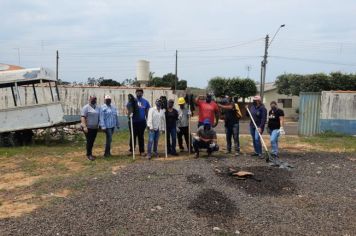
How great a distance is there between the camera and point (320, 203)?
7.41 metres

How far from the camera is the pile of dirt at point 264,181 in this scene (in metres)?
8.15

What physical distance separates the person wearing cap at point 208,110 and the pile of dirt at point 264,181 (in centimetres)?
226

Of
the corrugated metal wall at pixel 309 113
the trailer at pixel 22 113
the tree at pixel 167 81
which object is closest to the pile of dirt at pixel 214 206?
the trailer at pixel 22 113

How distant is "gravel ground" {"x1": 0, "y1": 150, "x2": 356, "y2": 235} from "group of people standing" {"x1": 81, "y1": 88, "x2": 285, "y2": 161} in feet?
5.15

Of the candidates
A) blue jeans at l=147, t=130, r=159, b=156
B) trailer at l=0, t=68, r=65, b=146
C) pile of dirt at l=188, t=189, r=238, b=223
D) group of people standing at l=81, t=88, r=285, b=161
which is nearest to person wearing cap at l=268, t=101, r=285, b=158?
group of people standing at l=81, t=88, r=285, b=161

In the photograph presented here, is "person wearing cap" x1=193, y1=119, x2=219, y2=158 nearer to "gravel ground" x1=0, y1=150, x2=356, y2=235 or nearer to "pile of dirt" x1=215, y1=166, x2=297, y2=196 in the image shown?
"gravel ground" x1=0, y1=150, x2=356, y2=235

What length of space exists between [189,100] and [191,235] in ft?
24.1

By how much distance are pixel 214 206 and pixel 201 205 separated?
8.5 inches

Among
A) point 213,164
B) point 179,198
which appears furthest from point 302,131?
point 179,198

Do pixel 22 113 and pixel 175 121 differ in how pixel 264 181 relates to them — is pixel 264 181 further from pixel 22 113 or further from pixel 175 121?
pixel 22 113

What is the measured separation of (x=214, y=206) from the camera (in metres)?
7.07

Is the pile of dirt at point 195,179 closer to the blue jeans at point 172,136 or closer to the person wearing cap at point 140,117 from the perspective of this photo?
the blue jeans at point 172,136

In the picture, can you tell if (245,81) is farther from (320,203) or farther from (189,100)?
(320,203)

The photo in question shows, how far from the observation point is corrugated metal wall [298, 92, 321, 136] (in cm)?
1959
